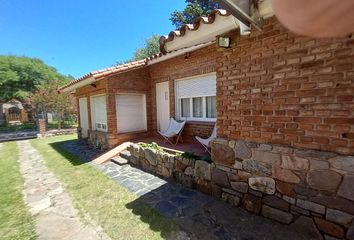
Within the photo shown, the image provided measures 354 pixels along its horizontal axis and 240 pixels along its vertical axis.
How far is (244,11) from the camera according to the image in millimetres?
2615

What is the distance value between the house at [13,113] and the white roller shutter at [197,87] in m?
29.2

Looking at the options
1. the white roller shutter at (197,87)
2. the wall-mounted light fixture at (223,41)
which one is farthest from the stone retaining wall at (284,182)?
the white roller shutter at (197,87)

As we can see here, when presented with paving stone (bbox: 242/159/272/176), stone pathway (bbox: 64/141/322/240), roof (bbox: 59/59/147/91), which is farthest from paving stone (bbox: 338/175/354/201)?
roof (bbox: 59/59/147/91)

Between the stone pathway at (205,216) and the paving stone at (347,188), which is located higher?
the paving stone at (347,188)

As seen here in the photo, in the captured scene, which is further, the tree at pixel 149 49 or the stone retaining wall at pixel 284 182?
the tree at pixel 149 49

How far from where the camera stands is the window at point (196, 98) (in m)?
7.05

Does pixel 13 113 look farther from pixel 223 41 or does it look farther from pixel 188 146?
pixel 223 41

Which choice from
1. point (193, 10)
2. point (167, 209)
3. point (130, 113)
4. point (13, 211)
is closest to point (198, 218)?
point (167, 209)

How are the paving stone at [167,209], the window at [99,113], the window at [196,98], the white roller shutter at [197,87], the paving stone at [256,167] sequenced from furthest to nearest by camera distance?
the window at [99,113] → the window at [196,98] → the white roller shutter at [197,87] → the paving stone at [167,209] → the paving stone at [256,167]

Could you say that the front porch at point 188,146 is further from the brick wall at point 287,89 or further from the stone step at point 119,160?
the brick wall at point 287,89

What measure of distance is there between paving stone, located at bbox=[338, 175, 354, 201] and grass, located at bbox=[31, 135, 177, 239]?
99.2 inches

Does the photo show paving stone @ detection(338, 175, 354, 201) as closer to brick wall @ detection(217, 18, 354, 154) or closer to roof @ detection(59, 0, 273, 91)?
brick wall @ detection(217, 18, 354, 154)

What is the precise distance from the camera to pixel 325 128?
2.77 meters

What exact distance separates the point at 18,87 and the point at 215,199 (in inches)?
1149
